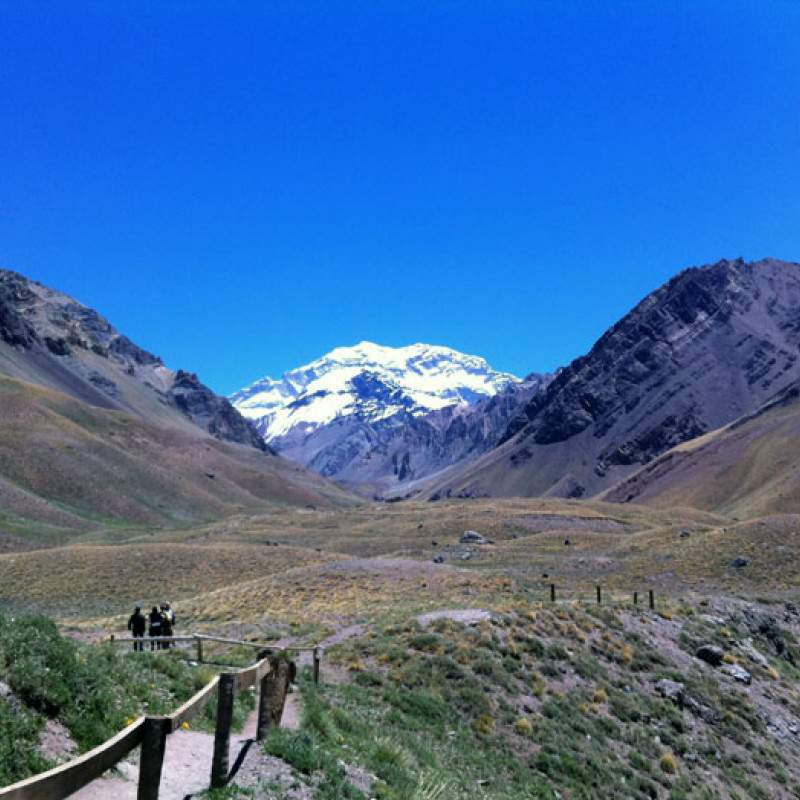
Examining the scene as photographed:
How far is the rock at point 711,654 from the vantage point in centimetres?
2891

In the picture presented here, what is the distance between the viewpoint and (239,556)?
62.8m

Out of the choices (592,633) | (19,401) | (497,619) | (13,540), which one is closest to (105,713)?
(497,619)

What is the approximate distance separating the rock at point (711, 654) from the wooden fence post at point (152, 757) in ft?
93.6

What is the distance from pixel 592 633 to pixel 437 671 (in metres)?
9.51

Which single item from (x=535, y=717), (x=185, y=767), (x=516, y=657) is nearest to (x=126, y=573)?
(x=516, y=657)

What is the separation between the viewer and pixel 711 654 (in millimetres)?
29047

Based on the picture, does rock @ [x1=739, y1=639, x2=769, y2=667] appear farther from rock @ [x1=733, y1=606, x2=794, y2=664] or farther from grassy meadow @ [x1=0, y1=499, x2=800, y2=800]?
rock @ [x1=733, y1=606, x2=794, y2=664]

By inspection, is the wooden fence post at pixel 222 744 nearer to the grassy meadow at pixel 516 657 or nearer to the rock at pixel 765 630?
the grassy meadow at pixel 516 657

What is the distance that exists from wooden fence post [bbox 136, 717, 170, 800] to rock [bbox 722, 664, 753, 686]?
2833cm

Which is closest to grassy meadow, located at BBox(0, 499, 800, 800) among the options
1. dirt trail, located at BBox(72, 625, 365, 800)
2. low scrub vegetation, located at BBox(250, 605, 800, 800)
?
low scrub vegetation, located at BBox(250, 605, 800, 800)

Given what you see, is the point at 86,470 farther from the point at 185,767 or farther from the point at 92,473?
the point at 185,767

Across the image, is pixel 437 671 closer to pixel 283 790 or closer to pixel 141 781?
pixel 283 790

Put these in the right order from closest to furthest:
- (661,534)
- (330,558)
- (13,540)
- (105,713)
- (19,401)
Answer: (105,713) < (330,558) < (661,534) < (13,540) < (19,401)

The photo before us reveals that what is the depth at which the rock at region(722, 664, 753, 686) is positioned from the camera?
91.9 feet
